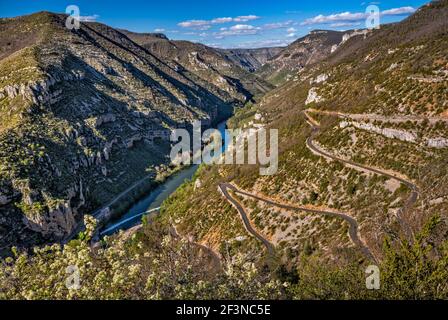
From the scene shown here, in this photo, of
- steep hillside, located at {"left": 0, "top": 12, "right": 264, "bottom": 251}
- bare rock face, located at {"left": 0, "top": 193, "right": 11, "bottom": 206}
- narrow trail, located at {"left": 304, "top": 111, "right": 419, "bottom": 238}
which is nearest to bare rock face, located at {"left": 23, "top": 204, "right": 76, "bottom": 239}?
steep hillside, located at {"left": 0, "top": 12, "right": 264, "bottom": 251}

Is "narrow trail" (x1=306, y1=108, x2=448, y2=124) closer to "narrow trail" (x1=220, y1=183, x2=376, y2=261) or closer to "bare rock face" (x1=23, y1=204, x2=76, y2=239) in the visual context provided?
"narrow trail" (x1=220, y1=183, x2=376, y2=261)

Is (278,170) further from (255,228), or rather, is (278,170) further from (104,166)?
(104,166)

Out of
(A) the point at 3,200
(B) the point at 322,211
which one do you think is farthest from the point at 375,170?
(A) the point at 3,200

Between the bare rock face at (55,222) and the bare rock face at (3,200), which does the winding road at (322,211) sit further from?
the bare rock face at (3,200)

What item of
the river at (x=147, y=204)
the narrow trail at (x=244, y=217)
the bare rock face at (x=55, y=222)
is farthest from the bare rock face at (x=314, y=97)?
the bare rock face at (x=55, y=222)
